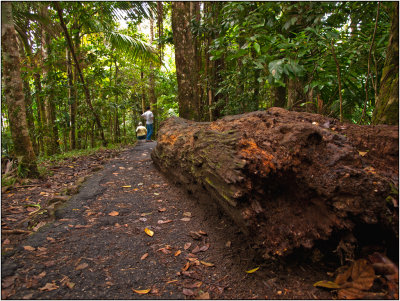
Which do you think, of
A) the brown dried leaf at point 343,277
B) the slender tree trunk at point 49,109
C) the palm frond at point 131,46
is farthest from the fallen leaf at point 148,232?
the palm frond at point 131,46

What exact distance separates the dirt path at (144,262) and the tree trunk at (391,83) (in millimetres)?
1552

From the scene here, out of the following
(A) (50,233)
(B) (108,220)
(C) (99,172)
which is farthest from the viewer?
(C) (99,172)

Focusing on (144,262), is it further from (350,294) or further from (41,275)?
(350,294)

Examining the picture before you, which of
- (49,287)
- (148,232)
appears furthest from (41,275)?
(148,232)

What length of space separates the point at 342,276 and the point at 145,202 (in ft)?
8.37

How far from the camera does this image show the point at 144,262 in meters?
2.06

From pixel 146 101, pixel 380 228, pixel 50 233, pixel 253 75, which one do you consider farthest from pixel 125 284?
pixel 146 101

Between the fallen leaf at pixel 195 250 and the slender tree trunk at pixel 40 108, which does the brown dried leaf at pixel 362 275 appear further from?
the slender tree trunk at pixel 40 108

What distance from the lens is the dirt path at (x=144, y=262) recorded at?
169 centimetres

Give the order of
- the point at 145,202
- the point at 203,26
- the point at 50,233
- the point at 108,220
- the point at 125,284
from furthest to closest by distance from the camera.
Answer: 1. the point at 203,26
2. the point at 145,202
3. the point at 108,220
4. the point at 50,233
5. the point at 125,284

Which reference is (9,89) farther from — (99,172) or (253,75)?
(253,75)

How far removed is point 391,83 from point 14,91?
5.17 metres

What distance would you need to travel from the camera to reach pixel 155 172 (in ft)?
16.3

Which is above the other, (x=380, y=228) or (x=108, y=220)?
(x=380, y=228)
